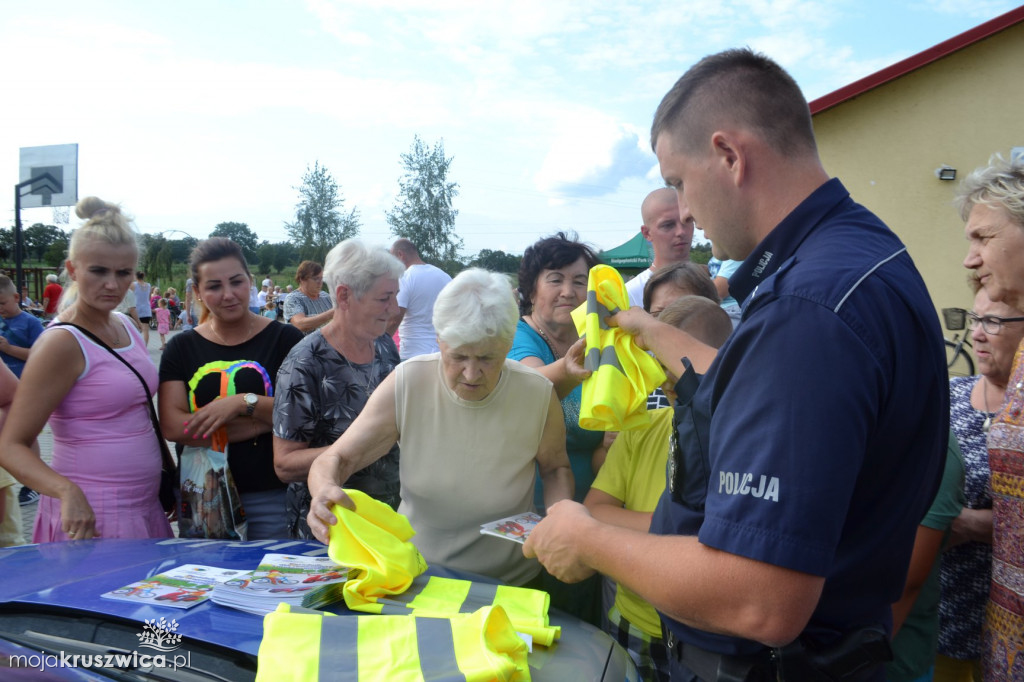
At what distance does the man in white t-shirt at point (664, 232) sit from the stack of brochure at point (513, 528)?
2307 millimetres

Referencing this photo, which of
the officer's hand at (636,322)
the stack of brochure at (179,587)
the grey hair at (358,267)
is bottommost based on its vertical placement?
the stack of brochure at (179,587)

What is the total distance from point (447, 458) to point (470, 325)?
52 centimetres

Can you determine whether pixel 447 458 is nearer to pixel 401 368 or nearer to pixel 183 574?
pixel 401 368

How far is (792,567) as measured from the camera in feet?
3.67

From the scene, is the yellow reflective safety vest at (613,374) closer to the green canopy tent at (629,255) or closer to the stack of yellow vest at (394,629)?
the stack of yellow vest at (394,629)

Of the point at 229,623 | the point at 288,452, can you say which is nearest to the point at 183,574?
the point at 229,623

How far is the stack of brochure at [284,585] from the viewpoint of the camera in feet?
6.29

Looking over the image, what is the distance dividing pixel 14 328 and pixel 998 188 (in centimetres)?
811

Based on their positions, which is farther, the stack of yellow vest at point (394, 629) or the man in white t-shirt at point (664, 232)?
the man in white t-shirt at point (664, 232)

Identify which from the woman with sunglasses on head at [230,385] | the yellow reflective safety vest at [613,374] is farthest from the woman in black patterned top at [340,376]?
the yellow reflective safety vest at [613,374]

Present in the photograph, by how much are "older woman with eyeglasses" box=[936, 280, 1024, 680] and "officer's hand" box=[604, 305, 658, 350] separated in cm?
117

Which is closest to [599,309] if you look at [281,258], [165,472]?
[165,472]

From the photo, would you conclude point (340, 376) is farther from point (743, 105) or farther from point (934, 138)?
point (934, 138)

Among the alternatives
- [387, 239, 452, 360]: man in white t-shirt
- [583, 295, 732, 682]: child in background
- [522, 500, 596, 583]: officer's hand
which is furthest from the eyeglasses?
[387, 239, 452, 360]: man in white t-shirt
